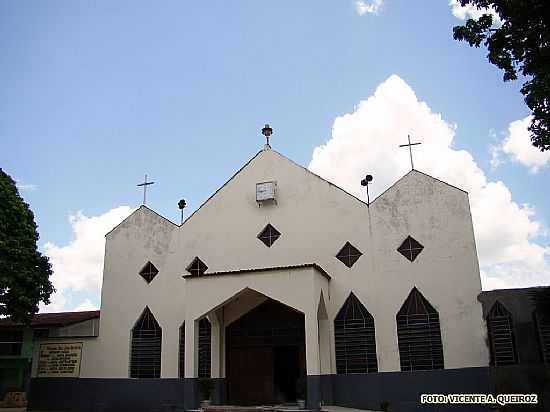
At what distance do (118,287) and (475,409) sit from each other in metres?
10.8

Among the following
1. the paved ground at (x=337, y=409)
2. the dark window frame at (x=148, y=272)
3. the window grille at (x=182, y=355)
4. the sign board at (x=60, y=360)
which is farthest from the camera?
the dark window frame at (x=148, y=272)

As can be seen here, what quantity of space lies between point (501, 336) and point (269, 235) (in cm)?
673

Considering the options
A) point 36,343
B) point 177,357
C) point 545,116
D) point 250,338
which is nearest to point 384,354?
point 250,338

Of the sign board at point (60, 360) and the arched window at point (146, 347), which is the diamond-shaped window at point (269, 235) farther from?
the sign board at point (60, 360)

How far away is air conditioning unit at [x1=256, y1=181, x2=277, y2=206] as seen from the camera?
16.0 m

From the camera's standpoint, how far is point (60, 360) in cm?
1669

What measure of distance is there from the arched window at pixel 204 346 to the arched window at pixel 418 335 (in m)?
5.40

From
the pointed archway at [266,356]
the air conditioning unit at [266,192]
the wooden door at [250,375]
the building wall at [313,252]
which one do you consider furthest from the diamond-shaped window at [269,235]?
the wooden door at [250,375]

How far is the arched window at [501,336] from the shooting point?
1321 centimetres

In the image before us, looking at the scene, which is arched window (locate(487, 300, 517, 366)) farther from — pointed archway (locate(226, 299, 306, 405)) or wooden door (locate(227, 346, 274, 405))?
wooden door (locate(227, 346, 274, 405))

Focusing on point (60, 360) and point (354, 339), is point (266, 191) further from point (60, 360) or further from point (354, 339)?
point (60, 360)

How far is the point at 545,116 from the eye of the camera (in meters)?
8.76

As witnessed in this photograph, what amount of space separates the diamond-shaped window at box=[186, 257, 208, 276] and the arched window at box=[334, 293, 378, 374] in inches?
169

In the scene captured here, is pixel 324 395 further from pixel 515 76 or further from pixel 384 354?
pixel 515 76
